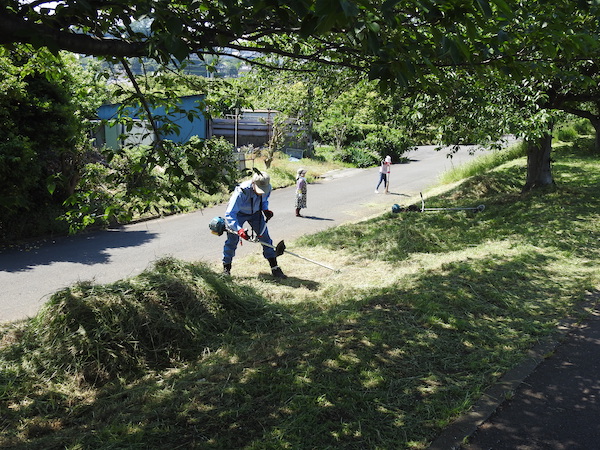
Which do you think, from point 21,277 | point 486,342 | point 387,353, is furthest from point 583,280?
point 21,277

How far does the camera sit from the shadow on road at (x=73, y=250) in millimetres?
10391

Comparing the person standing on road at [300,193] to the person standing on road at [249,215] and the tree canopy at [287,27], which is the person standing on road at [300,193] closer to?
the person standing on road at [249,215]

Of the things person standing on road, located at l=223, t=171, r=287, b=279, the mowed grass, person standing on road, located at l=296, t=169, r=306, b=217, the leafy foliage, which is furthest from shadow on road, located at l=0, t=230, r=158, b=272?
the mowed grass

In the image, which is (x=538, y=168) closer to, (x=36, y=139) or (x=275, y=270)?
(x=275, y=270)

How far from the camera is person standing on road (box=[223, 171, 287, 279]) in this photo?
26.2ft

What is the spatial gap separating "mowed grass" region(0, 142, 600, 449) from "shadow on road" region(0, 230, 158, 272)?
4389 millimetres

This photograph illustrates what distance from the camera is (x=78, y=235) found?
42.5 feet

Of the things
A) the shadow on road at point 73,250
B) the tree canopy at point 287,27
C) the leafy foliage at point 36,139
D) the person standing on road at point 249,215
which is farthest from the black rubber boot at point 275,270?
the leafy foliage at point 36,139

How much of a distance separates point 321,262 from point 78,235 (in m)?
7.06

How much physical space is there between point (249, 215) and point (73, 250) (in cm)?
529

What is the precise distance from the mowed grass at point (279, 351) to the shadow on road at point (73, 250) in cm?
439

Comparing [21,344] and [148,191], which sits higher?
[148,191]

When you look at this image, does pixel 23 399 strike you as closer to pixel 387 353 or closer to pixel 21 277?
pixel 387 353

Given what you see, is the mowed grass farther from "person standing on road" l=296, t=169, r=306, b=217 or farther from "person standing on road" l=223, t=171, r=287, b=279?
"person standing on road" l=296, t=169, r=306, b=217
